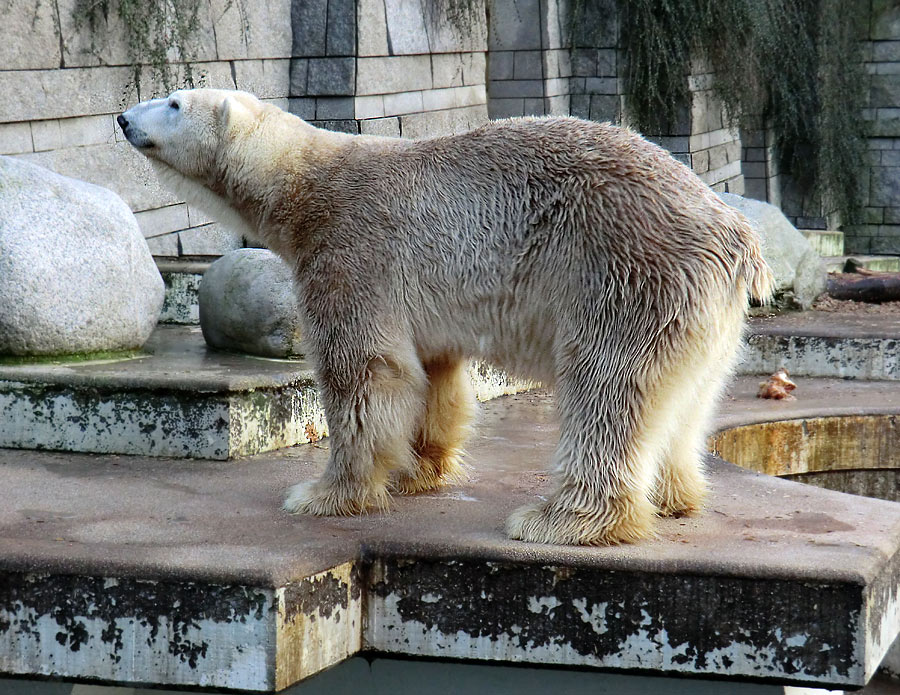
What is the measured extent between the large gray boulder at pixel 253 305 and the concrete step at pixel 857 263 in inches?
240

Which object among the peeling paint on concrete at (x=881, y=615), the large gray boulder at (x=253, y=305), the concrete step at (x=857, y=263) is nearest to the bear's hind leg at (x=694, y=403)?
the peeling paint on concrete at (x=881, y=615)

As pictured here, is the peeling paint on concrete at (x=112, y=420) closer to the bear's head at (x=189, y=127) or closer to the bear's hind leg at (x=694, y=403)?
the bear's head at (x=189, y=127)

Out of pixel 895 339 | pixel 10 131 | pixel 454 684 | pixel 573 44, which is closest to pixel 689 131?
pixel 573 44

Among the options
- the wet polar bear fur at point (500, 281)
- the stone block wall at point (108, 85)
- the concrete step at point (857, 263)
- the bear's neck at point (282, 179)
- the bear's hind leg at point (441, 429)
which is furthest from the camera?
the concrete step at point (857, 263)

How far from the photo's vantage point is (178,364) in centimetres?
467

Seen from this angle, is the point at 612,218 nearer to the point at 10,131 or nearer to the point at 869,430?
→ the point at 869,430

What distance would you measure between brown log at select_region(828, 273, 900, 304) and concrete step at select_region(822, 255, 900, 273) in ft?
4.97

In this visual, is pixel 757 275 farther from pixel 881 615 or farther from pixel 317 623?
pixel 317 623

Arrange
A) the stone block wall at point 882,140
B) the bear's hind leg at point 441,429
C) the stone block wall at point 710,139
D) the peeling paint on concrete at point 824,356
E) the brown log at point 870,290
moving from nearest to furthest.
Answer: the bear's hind leg at point 441,429 < the peeling paint on concrete at point 824,356 < the brown log at point 870,290 < the stone block wall at point 710,139 < the stone block wall at point 882,140

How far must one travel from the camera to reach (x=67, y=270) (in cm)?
463

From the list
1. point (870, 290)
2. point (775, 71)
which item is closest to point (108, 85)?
point (870, 290)

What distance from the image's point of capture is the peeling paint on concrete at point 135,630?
2.87 m

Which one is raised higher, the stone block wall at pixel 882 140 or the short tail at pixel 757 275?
the stone block wall at pixel 882 140

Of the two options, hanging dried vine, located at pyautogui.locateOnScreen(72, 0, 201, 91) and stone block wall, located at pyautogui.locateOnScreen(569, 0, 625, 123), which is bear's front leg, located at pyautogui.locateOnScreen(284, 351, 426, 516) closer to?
hanging dried vine, located at pyautogui.locateOnScreen(72, 0, 201, 91)
